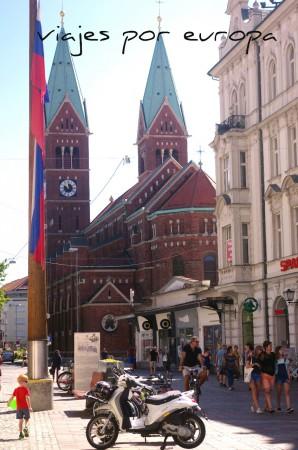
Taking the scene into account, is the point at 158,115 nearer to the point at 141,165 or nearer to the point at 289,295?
the point at 141,165

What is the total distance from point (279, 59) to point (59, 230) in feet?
226

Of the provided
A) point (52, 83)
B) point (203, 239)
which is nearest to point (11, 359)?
point (203, 239)

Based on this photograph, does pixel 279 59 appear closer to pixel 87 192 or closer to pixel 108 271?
pixel 108 271

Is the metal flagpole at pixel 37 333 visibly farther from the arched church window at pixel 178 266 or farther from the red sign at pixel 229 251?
the arched church window at pixel 178 266

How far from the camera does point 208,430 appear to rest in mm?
17203

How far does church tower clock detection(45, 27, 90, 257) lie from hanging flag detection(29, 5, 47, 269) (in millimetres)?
79493

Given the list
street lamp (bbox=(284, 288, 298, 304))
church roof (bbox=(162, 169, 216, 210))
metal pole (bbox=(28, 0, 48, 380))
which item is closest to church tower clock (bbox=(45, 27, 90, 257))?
church roof (bbox=(162, 169, 216, 210))

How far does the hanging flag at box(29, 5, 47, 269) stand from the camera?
899 inches

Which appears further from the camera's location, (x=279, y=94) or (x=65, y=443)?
(x=279, y=94)

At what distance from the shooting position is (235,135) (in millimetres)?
41125

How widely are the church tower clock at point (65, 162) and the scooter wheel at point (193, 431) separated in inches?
3496

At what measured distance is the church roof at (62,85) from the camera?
10444 cm

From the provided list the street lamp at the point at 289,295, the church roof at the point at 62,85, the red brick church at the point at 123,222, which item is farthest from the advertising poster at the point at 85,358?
the church roof at the point at 62,85

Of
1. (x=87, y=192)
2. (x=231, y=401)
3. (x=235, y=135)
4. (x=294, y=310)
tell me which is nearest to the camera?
(x=231, y=401)
